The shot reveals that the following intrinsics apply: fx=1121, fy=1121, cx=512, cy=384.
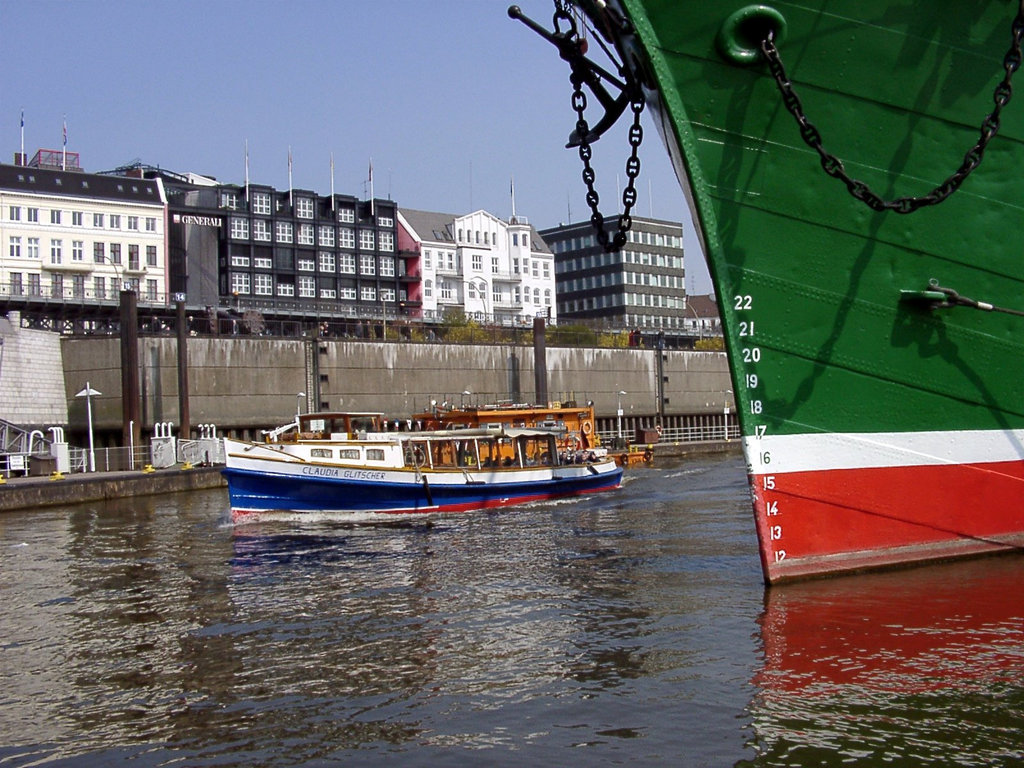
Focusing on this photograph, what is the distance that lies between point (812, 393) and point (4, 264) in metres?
73.5

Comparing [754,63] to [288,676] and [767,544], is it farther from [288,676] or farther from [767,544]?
[288,676]

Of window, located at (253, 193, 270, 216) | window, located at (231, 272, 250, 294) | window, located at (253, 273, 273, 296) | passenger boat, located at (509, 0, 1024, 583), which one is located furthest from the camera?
window, located at (253, 193, 270, 216)

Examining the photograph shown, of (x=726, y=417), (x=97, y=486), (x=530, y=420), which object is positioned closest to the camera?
(x=97, y=486)

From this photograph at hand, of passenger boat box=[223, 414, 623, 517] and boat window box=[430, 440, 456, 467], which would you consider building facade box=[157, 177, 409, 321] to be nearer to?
passenger boat box=[223, 414, 623, 517]

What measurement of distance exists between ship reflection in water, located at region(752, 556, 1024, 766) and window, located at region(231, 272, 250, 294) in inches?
3141

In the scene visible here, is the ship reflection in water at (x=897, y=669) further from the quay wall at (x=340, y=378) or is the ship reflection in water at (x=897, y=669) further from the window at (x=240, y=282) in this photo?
the window at (x=240, y=282)

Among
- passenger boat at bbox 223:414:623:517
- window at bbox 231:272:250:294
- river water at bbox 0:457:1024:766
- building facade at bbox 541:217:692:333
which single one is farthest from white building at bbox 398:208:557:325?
river water at bbox 0:457:1024:766

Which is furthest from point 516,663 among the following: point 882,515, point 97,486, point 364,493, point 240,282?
point 240,282

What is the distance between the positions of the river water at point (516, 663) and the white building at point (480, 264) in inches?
3110

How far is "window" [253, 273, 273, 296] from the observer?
89.1 m

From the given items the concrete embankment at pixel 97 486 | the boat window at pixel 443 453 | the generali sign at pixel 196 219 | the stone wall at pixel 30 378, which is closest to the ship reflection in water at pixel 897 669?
the boat window at pixel 443 453

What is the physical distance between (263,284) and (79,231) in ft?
51.0

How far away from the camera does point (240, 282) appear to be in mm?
88188

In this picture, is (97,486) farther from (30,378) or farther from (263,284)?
(263,284)
